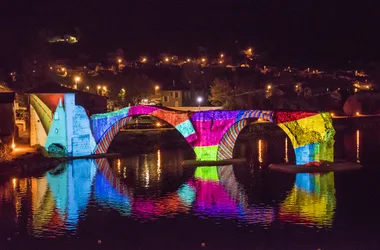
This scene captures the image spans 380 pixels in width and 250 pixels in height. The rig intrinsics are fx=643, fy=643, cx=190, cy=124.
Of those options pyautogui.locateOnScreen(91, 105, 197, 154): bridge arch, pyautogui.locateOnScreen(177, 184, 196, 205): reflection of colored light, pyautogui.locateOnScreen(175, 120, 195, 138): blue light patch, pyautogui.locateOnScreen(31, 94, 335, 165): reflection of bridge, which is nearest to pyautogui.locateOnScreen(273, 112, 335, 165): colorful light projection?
pyautogui.locateOnScreen(31, 94, 335, 165): reflection of bridge

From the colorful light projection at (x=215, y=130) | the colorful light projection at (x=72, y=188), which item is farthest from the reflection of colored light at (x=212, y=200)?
the colorful light projection at (x=72, y=188)

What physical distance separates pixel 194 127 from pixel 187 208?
41.3ft

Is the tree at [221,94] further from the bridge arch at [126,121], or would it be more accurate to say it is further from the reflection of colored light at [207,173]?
the reflection of colored light at [207,173]

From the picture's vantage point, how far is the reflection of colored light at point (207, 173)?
3631cm

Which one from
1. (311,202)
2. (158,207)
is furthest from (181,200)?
(311,202)

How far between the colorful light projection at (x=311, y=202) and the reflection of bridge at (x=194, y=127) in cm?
230

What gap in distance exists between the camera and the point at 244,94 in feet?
246

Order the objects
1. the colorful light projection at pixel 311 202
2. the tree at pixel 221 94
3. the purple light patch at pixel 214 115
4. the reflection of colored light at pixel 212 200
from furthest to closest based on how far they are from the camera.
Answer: the tree at pixel 221 94
the purple light patch at pixel 214 115
the reflection of colored light at pixel 212 200
the colorful light projection at pixel 311 202

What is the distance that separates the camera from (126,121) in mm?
44625

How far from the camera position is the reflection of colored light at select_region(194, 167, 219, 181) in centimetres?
3631

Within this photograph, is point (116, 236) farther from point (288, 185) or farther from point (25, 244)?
point (288, 185)

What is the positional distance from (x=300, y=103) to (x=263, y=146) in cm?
2932

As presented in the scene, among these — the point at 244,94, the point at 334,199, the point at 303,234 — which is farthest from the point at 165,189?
the point at 244,94

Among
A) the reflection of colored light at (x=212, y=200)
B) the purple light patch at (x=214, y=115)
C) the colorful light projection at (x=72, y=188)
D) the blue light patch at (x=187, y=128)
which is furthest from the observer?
the blue light patch at (x=187, y=128)
